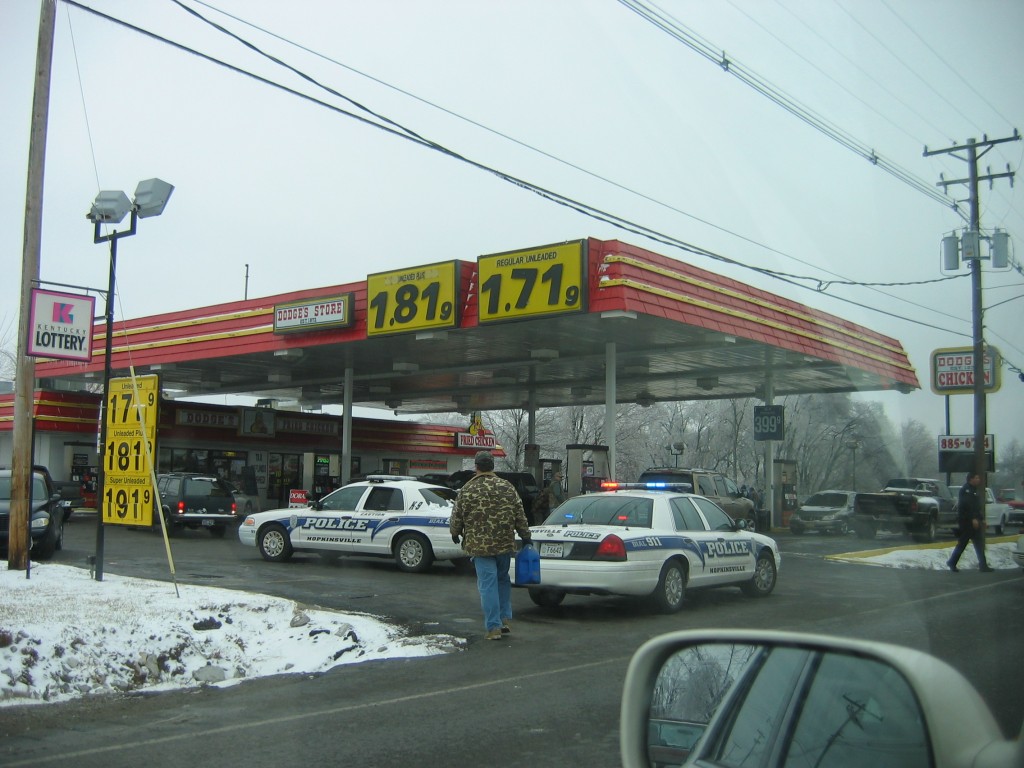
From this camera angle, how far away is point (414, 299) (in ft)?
76.6

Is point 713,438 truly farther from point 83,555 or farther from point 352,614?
point 352,614

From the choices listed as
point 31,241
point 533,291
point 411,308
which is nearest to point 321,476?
point 411,308

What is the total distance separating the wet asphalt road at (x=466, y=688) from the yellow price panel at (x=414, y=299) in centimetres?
884

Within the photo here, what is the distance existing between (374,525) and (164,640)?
820 cm

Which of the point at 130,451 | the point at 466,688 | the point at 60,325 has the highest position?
the point at 60,325

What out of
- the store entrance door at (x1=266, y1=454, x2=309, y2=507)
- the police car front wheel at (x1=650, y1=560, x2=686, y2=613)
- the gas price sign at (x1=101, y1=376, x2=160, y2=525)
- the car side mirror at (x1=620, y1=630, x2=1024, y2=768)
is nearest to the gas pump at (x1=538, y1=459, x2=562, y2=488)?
the store entrance door at (x1=266, y1=454, x2=309, y2=507)

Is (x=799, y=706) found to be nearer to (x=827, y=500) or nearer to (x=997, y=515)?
(x=827, y=500)

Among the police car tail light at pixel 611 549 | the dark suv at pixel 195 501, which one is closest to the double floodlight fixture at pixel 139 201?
the police car tail light at pixel 611 549

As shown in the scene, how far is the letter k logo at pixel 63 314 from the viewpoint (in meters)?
13.1

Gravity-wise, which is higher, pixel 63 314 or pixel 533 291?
pixel 533 291

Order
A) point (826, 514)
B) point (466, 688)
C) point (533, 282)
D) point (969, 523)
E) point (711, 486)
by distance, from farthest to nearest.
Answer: point (826, 514) → point (711, 486) → point (533, 282) → point (969, 523) → point (466, 688)

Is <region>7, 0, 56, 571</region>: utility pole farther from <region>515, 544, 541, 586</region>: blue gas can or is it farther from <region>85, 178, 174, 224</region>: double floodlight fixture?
<region>515, 544, 541, 586</region>: blue gas can

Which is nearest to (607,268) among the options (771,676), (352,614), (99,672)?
(352,614)

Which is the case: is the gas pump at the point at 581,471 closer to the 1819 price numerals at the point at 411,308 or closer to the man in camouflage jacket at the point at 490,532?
the 1819 price numerals at the point at 411,308
